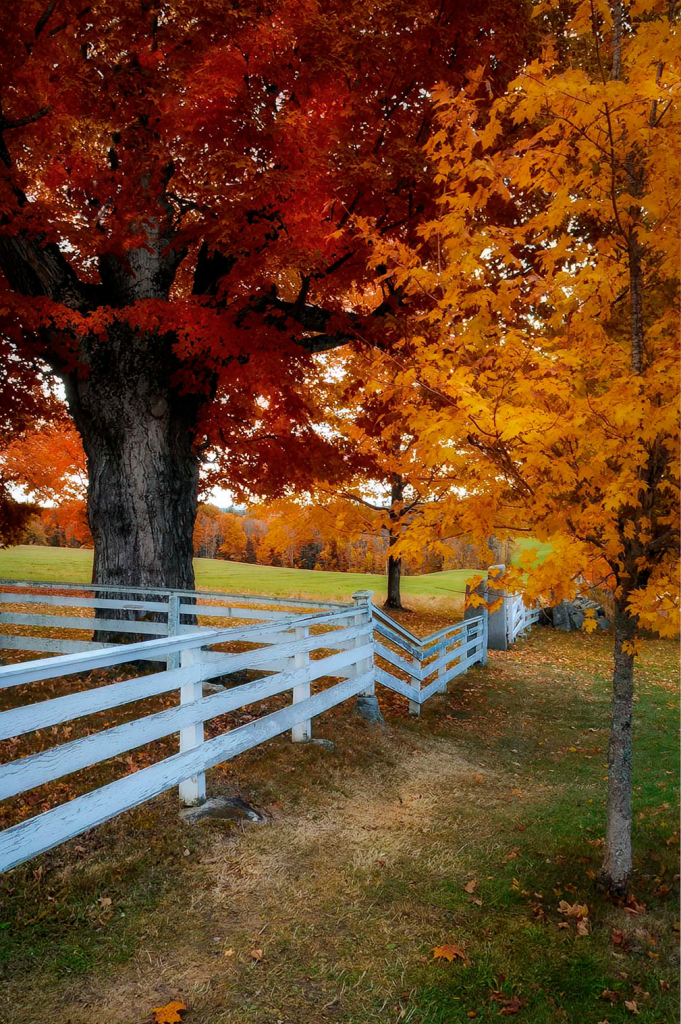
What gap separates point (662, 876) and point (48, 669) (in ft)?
15.3

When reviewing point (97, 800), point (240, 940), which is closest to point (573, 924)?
point (240, 940)

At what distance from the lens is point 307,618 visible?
630 centimetres

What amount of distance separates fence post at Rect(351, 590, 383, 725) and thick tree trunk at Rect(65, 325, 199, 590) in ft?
10.1

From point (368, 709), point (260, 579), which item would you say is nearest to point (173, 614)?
point (368, 709)

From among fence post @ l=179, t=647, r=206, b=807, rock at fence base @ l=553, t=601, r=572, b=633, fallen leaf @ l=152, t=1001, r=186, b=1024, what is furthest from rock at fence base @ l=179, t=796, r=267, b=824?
rock at fence base @ l=553, t=601, r=572, b=633

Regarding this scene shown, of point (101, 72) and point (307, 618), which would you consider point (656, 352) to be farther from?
point (101, 72)

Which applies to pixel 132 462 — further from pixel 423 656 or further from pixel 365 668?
pixel 423 656

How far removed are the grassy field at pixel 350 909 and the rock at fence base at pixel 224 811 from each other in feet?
0.34

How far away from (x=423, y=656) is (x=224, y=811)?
4730 mm

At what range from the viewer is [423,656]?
30.3 feet

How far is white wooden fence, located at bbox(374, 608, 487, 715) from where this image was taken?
8.32 m

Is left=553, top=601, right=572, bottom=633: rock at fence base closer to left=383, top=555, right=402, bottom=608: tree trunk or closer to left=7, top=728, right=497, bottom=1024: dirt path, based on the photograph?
left=383, top=555, right=402, bottom=608: tree trunk

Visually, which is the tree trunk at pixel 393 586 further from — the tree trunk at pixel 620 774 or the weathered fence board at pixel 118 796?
the tree trunk at pixel 620 774

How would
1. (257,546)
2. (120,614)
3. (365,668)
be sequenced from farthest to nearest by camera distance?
(257,546) → (120,614) → (365,668)
